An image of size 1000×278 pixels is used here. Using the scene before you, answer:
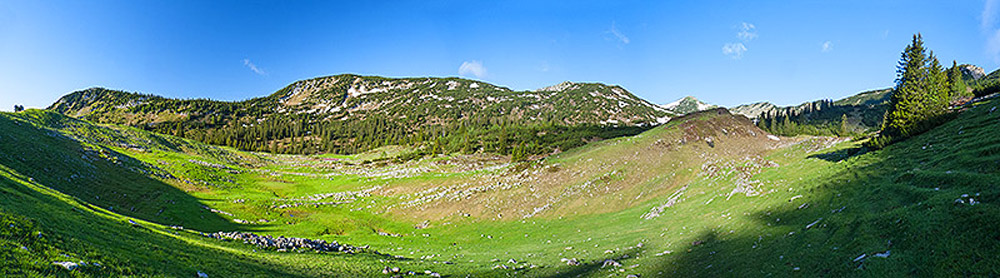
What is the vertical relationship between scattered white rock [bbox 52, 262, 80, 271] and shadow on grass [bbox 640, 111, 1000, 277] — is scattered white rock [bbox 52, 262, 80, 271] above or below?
above

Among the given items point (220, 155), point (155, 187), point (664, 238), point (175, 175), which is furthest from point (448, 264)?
point (220, 155)

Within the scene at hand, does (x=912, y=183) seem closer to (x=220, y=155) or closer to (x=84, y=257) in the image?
(x=84, y=257)

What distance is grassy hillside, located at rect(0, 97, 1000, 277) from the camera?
12680 millimetres

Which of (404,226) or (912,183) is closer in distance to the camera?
(912,183)

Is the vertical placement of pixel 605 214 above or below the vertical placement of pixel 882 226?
below

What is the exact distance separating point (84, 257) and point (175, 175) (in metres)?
73.5

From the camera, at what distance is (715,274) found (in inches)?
658

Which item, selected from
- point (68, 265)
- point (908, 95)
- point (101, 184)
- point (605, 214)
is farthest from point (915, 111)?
point (101, 184)

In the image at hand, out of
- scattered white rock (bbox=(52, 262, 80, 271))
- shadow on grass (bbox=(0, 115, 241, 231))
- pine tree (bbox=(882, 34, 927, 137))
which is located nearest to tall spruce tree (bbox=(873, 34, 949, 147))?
pine tree (bbox=(882, 34, 927, 137))

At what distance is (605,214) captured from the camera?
143ft

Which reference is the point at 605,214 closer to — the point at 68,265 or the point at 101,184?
the point at 68,265

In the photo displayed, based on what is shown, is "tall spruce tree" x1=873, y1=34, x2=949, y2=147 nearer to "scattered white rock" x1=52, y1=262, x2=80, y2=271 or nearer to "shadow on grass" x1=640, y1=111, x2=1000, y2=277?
"shadow on grass" x1=640, y1=111, x2=1000, y2=277

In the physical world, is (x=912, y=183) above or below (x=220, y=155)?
below

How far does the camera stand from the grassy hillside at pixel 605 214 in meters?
12.7
